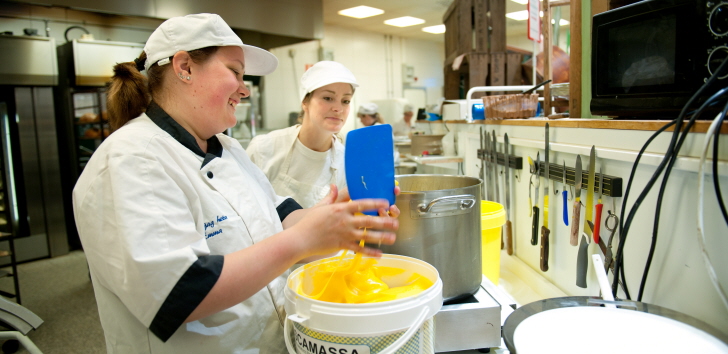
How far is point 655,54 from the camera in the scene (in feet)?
3.42

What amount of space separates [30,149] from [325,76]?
13.5ft

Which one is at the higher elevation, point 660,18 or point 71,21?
point 71,21

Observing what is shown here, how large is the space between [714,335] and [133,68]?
136 centimetres

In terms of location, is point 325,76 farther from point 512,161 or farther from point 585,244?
point 585,244

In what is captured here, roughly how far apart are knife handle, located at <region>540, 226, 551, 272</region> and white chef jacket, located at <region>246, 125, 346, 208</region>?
37.4 inches

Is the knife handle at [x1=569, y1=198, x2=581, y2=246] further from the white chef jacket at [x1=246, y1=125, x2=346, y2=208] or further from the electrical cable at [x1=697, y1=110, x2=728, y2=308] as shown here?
the white chef jacket at [x1=246, y1=125, x2=346, y2=208]

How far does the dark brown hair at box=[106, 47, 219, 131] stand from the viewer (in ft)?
3.52

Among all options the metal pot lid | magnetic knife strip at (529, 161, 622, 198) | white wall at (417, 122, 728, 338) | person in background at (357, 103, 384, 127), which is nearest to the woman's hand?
the metal pot lid

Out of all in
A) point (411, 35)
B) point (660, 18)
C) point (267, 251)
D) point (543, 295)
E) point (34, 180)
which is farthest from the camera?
point (411, 35)

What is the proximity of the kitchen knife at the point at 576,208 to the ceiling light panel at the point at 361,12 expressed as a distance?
6553 millimetres

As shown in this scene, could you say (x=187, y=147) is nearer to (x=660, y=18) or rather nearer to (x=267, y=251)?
(x=267, y=251)

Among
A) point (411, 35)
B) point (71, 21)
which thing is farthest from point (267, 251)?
point (411, 35)

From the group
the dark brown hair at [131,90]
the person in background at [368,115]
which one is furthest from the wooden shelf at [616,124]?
the person in background at [368,115]

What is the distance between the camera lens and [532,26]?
6.99 ft
